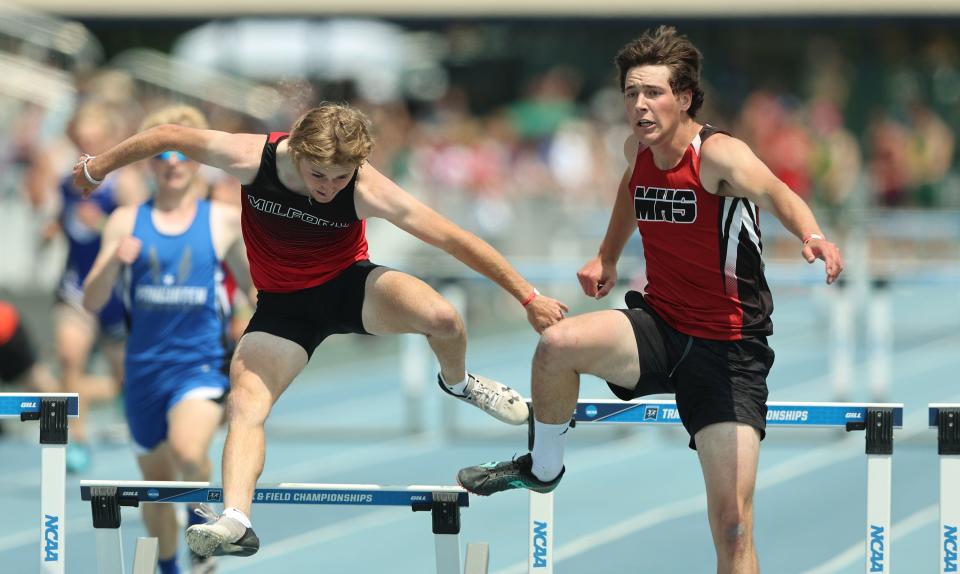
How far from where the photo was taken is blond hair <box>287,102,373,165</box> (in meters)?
5.09

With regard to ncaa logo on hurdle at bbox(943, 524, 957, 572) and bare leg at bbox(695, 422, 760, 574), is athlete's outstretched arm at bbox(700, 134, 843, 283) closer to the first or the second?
bare leg at bbox(695, 422, 760, 574)

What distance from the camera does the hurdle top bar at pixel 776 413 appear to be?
5277 millimetres

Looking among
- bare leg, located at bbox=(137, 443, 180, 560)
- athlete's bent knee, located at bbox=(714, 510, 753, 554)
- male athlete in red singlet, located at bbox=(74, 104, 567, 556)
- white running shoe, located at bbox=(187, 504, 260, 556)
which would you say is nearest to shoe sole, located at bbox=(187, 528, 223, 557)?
white running shoe, located at bbox=(187, 504, 260, 556)

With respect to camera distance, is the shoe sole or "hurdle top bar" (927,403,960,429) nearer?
the shoe sole

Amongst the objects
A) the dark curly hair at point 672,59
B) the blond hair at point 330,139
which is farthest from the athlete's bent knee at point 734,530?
the blond hair at point 330,139

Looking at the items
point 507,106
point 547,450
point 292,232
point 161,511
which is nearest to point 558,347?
point 547,450

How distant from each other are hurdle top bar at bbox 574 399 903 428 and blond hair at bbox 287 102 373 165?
4.19 ft

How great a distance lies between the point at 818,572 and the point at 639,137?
3.45 m

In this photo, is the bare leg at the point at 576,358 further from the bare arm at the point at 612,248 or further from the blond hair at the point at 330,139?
the blond hair at the point at 330,139

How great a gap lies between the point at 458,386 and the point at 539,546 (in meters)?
0.77

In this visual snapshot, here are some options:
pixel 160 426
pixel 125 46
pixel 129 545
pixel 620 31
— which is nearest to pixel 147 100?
pixel 125 46

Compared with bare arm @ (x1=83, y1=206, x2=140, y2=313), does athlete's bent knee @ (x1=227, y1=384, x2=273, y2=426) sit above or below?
below

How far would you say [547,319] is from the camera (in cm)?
542

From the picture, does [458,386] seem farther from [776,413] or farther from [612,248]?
[776,413]
